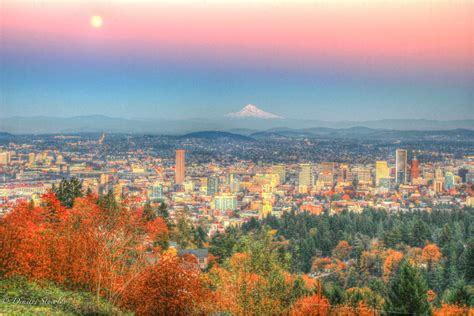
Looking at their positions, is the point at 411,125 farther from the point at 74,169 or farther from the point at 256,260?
the point at 256,260

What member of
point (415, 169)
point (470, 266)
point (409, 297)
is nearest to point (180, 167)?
point (415, 169)

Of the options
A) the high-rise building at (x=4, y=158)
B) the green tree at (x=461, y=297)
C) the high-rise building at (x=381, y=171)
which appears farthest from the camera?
the high-rise building at (x=381, y=171)

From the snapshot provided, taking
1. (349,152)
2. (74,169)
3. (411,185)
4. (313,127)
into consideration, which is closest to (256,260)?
(74,169)

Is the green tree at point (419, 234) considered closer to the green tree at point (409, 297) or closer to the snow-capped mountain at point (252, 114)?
the green tree at point (409, 297)

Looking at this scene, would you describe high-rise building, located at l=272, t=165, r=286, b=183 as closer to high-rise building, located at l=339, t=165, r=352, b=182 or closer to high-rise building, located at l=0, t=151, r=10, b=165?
high-rise building, located at l=339, t=165, r=352, b=182

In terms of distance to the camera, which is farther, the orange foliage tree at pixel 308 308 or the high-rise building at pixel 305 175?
the high-rise building at pixel 305 175

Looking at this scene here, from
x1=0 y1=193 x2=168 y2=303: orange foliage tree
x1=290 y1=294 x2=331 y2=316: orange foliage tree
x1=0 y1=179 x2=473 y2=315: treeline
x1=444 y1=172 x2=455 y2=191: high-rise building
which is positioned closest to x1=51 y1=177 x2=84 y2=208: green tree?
x1=0 y1=179 x2=473 y2=315: treeline

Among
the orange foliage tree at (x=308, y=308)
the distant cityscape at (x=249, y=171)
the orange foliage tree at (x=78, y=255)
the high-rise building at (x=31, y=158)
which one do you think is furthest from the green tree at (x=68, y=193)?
the high-rise building at (x=31, y=158)
